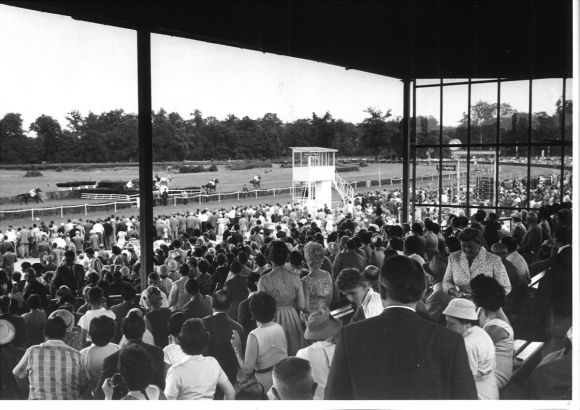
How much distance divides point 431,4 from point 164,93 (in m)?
59.2

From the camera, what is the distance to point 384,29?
12.5m

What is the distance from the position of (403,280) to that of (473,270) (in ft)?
8.70

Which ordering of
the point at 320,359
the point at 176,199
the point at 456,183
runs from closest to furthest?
the point at 320,359 < the point at 456,183 < the point at 176,199

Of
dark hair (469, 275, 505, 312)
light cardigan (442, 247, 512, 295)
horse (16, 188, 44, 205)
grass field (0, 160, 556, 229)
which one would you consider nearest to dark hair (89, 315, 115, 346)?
dark hair (469, 275, 505, 312)

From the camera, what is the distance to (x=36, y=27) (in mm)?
57406

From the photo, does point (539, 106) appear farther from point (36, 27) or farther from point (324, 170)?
point (36, 27)

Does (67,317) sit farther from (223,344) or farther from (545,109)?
(545,109)

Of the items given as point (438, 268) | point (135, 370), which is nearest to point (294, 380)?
point (135, 370)

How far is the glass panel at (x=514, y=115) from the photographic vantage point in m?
16.5

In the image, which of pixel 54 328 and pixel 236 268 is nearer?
pixel 54 328

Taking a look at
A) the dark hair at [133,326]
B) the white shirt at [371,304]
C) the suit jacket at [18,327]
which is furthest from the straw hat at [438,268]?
the suit jacket at [18,327]

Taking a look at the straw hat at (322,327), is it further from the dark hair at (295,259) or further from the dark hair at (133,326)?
the dark hair at (295,259)

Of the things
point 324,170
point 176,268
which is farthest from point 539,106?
point 324,170

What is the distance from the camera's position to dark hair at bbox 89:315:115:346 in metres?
4.23
